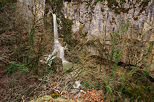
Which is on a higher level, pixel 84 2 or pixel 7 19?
pixel 84 2

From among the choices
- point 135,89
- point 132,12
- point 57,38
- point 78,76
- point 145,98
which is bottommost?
point 145,98

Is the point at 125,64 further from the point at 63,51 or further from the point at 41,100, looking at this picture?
the point at 41,100

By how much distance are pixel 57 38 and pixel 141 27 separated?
9.50 meters

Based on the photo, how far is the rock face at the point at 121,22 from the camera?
8664 mm

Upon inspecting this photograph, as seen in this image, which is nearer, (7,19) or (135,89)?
(7,19)

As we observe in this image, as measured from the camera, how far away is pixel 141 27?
8961 millimetres

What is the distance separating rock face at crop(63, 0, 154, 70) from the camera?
8664 mm

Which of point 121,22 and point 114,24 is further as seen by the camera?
point 114,24

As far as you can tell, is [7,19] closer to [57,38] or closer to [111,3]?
[57,38]

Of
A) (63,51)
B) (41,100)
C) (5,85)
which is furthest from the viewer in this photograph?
(63,51)

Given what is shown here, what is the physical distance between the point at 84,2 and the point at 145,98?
10.4 metres

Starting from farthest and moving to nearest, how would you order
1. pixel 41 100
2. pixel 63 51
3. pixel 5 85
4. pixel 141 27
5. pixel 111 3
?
pixel 63 51, pixel 111 3, pixel 141 27, pixel 5 85, pixel 41 100

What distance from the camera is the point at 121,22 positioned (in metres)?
8.72

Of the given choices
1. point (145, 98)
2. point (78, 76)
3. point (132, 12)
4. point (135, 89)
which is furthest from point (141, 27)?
point (78, 76)
